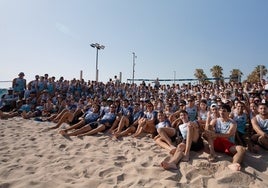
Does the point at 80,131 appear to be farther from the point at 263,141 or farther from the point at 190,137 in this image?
the point at 263,141

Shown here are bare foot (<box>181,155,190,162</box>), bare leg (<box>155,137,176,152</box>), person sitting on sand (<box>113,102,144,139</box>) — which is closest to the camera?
bare foot (<box>181,155,190,162</box>)

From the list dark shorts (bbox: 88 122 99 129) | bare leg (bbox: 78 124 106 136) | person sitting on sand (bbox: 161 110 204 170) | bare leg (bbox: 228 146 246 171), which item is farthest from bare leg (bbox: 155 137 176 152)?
dark shorts (bbox: 88 122 99 129)

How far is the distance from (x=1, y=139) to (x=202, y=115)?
18.2 ft

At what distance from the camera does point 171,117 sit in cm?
711

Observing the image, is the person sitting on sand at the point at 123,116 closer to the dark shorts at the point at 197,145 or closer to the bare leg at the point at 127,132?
the bare leg at the point at 127,132

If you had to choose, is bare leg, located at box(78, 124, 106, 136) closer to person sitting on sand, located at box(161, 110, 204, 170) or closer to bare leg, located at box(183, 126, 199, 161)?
person sitting on sand, located at box(161, 110, 204, 170)

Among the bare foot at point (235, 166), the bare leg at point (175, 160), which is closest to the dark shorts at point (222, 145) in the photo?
the bare foot at point (235, 166)

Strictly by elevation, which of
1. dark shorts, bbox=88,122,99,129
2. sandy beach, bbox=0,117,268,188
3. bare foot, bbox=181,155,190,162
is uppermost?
dark shorts, bbox=88,122,99,129

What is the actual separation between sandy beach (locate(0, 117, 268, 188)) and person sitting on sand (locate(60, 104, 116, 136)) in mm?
669

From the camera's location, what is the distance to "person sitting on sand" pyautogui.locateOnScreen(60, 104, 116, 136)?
7246 mm

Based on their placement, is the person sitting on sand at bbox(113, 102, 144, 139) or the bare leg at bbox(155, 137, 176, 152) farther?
the person sitting on sand at bbox(113, 102, 144, 139)

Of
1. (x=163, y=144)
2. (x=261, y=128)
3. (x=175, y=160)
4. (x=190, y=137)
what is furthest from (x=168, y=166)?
(x=261, y=128)

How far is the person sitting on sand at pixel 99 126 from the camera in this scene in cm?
725

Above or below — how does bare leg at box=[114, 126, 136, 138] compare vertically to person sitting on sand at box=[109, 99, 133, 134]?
below
